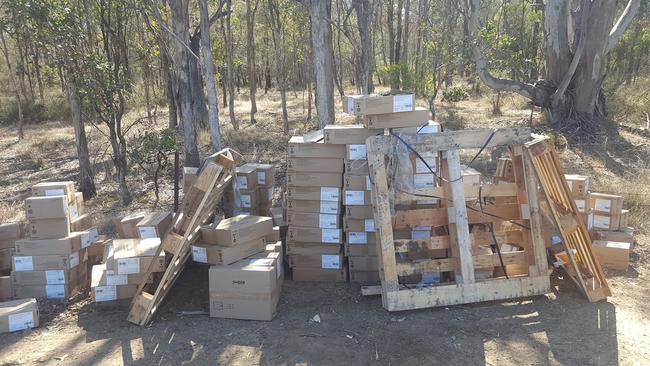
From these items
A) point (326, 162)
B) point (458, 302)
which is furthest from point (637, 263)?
point (326, 162)

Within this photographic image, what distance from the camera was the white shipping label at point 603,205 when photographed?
5527mm

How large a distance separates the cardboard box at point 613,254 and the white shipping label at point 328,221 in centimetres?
273

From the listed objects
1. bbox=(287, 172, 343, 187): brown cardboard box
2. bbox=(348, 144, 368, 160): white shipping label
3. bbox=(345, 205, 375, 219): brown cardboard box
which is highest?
bbox=(348, 144, 368, 160): white shipping label

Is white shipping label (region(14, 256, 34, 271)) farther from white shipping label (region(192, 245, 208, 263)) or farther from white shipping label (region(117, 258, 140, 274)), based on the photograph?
white shipping label (region(192, 245, 208, 263))

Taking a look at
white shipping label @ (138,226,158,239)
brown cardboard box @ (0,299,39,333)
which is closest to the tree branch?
white shipping label @ (138,226,158,239)

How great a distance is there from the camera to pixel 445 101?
68.6ft

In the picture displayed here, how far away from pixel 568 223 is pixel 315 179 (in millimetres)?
2423

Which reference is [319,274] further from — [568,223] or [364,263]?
[568,223]

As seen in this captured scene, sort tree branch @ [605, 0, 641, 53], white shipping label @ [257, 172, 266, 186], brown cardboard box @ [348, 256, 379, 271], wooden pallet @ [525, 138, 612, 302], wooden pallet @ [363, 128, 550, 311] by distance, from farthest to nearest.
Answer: tree branch @ [605, 0, 641, 53], white shipping label @ [257, 172, 266, 186], brown cardboard box @ [348, 256, 379, 271], wooden pallet @ [525, 138, 612, 302], wooden pallet @ [363, 128, 550, 311]

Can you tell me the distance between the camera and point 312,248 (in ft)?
17.3

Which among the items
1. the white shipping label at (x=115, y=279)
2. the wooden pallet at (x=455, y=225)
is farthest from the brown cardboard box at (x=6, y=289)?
the wooden pallet at (x=455, y=225)

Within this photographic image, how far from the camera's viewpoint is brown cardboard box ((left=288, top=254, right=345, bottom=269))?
523 centimetres

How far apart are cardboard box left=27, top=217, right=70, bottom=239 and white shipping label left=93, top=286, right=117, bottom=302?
838 millimetres

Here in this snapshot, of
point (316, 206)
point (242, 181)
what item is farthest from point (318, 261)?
point (242, 181)
